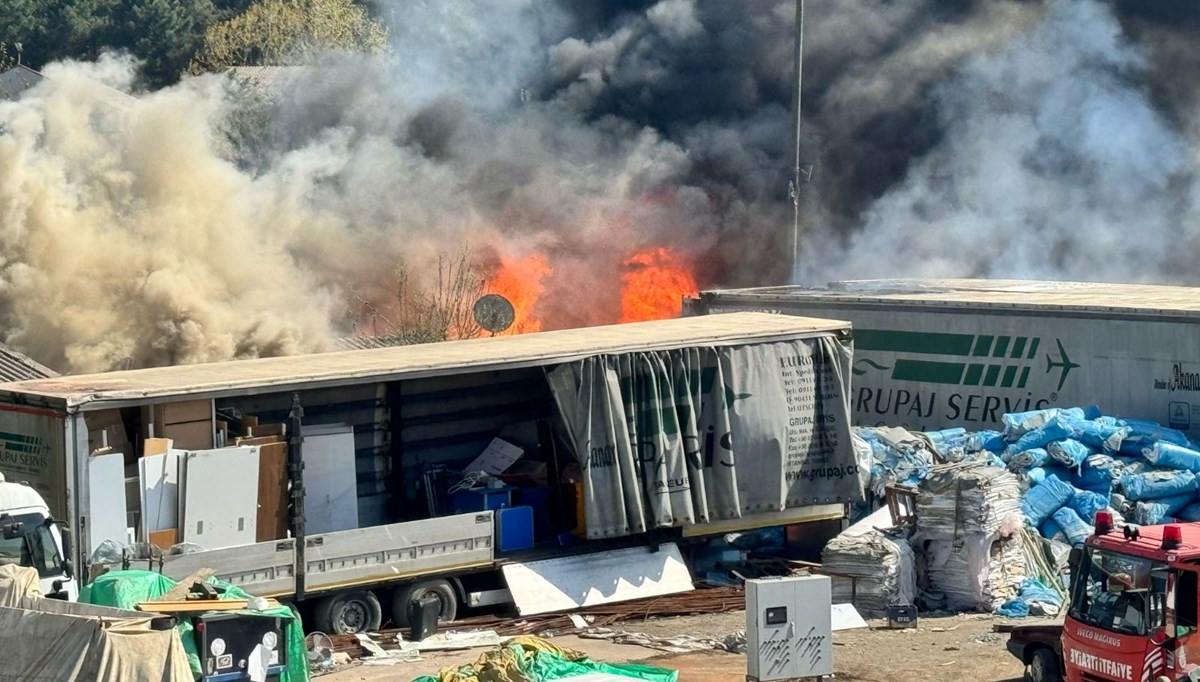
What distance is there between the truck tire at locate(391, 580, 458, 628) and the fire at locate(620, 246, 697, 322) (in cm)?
1856

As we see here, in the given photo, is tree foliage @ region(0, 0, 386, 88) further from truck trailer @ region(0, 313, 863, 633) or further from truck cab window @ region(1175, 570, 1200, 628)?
truck cab window @ region(1175, 570, 1200, 628)

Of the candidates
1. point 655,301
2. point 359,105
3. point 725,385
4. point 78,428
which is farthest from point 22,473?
point 359,105

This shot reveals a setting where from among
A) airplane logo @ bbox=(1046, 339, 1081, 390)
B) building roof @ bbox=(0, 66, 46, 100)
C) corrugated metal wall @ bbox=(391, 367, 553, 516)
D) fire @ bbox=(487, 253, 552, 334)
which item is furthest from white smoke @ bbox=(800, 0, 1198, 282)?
building roof @ bbox=(0, 66, 46, 100)

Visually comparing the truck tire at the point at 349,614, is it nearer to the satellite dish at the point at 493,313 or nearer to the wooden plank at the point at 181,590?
the wooden plank at the point at 181,590

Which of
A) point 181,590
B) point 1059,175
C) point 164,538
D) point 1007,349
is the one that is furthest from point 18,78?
point 181,590

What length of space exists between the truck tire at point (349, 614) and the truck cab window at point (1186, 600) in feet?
26.5

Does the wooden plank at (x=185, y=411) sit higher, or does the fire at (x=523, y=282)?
the fire at (x=523, y=282)

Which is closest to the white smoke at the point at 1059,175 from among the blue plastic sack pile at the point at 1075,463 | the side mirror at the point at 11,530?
the blue plastic sack pile at the point at 1075,463

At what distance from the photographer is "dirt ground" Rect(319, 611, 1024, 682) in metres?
15.6

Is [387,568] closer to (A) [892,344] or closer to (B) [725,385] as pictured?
(B) [725,385]

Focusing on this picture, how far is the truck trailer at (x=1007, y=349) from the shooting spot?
73.3ft

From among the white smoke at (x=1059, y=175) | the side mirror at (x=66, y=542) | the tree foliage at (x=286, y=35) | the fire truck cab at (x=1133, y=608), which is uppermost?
the tree foliage at (x=286, y=35)

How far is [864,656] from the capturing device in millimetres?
16406

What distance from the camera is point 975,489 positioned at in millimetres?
18250
